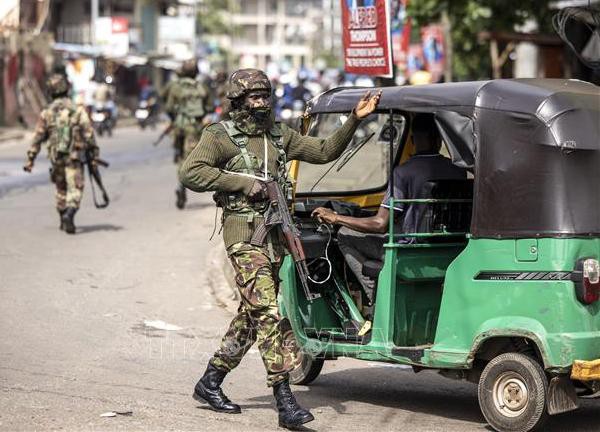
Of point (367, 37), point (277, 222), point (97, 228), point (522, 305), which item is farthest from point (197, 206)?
point (522, 305)

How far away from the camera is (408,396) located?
313 inches

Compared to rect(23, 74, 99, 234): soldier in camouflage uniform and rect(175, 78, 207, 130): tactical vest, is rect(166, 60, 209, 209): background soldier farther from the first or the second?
rect(23, 74, 99, 234): soldier in camouflage uniform

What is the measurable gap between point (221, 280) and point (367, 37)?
2742mm

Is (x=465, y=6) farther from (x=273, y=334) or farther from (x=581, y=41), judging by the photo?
(x=273, y=334)

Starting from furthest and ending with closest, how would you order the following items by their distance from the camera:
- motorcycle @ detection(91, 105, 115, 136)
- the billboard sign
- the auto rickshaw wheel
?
the billboard sign → motorcycle @ detection(91, 105, 115, 136) → the auto rickshaw wheel

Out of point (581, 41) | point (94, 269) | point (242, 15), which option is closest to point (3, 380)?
point (94, 269)

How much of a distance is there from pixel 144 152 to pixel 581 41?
21.6 meters

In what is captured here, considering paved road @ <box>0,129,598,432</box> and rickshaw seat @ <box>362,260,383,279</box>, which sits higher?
rickshaw seat @ <box>362,260,383,279</box>

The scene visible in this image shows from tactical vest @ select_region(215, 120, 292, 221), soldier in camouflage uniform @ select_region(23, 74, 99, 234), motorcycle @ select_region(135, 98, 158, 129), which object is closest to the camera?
tactical vest @ select_region(215, 120, 292, 221)

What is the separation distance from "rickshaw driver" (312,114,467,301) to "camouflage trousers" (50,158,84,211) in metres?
7.77

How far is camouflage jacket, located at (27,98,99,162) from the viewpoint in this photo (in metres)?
14.5

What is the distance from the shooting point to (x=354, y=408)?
24.5ft

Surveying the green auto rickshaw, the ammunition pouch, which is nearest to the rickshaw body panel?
→ the green auto rickshaw

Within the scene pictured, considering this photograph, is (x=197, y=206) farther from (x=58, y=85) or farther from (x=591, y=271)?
(x=591, y=271)
